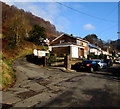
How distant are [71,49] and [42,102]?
2568 cm

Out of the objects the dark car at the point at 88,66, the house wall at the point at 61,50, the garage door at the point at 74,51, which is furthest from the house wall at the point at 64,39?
the dark car at the point at 88,66

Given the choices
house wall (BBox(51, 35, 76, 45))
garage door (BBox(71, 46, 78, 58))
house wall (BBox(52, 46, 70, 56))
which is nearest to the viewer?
garage door (BBox(71, 46, 78, 58))

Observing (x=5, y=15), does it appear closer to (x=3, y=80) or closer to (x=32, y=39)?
(x=32, y=39)

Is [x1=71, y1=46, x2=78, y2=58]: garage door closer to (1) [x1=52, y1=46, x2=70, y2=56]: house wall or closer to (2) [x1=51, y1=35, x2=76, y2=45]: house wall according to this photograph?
(1) [x1=52, y1=46, x2=70, y2=56]: house wall

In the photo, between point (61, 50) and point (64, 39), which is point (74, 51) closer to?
point (61, 50)

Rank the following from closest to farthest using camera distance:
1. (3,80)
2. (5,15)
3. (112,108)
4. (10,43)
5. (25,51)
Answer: (112,108)
(3,80)
(10,43)
(25,51)
(5,15)

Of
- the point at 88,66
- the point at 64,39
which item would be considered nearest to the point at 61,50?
the point at 64,39

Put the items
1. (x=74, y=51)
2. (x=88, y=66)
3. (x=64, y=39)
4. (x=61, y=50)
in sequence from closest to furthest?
(x=88, y=66) < (x=74, y=51) < (x=61, y=50) < (x=64, y=39)

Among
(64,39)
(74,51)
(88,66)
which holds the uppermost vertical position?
(64,39)

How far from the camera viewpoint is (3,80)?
7543 mm

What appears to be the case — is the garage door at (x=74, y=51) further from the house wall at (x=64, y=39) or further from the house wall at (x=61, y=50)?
the house wall at (x=64, y=39)

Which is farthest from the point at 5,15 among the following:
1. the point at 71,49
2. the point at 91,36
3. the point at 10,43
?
the point at 91,36

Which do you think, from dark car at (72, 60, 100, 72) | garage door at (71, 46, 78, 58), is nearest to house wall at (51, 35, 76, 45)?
garage door at (71, 46, 78, 58)

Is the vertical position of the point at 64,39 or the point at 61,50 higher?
the point at 64,39
